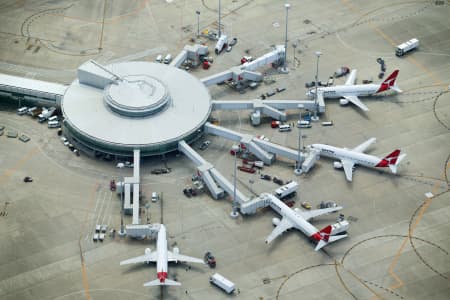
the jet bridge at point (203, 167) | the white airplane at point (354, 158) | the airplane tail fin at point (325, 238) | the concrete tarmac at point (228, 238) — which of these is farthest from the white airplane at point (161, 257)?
the white airplane at point (354, 158)

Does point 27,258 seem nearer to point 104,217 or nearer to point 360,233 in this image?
point 104,217

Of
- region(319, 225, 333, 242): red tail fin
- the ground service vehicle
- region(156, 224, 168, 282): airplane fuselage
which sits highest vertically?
region(319, 225, 333, 242): red tail fin

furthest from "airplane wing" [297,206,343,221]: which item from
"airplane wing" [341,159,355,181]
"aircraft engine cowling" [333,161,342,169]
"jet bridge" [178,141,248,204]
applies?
"aircraft engine cowling" [333,161,342,169]

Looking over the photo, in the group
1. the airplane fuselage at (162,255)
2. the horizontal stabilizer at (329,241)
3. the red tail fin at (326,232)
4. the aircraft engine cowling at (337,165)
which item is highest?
the red tail fin at (326,232)

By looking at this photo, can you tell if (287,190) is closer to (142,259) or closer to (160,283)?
(142,259)

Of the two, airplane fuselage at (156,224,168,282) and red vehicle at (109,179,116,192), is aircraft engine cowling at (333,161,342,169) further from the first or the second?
red vehicle at (109,179,116,192)

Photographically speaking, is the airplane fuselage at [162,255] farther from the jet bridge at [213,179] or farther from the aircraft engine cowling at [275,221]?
the aircraft engine cowling at [275,221]

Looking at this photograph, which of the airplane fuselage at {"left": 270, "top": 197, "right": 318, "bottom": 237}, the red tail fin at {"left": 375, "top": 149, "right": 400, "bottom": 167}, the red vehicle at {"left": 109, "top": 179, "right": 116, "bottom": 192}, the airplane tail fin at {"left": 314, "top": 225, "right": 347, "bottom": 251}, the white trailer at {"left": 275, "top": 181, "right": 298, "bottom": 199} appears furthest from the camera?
the red tail fin at {"left": 375, "top": 149, "right": 400, "bottom": 167}

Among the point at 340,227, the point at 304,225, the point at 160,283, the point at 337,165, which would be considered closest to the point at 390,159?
the point at 337,165
